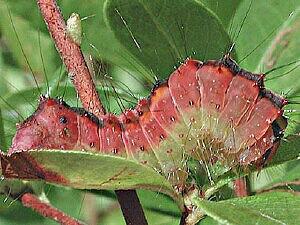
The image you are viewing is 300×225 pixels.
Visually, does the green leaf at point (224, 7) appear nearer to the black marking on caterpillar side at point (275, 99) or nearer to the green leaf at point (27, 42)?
the black marking on caterpillar side at point (275, 99)

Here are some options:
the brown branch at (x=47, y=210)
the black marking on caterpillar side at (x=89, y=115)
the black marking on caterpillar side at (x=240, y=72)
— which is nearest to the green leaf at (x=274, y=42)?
the black marking on caterpillar side at (x=240, y=72)

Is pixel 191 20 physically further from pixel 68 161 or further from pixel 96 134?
pixel 68 161

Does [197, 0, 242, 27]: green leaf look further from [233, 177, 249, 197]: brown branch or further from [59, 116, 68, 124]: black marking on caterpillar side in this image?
[59, 116, 68, 124]: black marking on caterpillar side

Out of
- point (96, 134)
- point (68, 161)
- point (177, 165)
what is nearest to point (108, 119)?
point (96, 134)

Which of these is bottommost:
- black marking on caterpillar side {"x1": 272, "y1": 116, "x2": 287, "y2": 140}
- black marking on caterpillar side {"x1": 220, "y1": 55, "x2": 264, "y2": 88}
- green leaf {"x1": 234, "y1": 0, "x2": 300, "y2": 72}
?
black marking on caterpillar side {"x1": 272, "y1": 116, "x2": 287, "y2": 140}

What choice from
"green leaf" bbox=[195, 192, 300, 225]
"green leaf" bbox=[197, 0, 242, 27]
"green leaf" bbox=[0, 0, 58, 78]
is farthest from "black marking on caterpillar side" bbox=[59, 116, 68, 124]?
"green leaf" bbox=[0, 0, 58, 78]

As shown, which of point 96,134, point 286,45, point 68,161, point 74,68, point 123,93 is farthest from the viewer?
point 123,93
